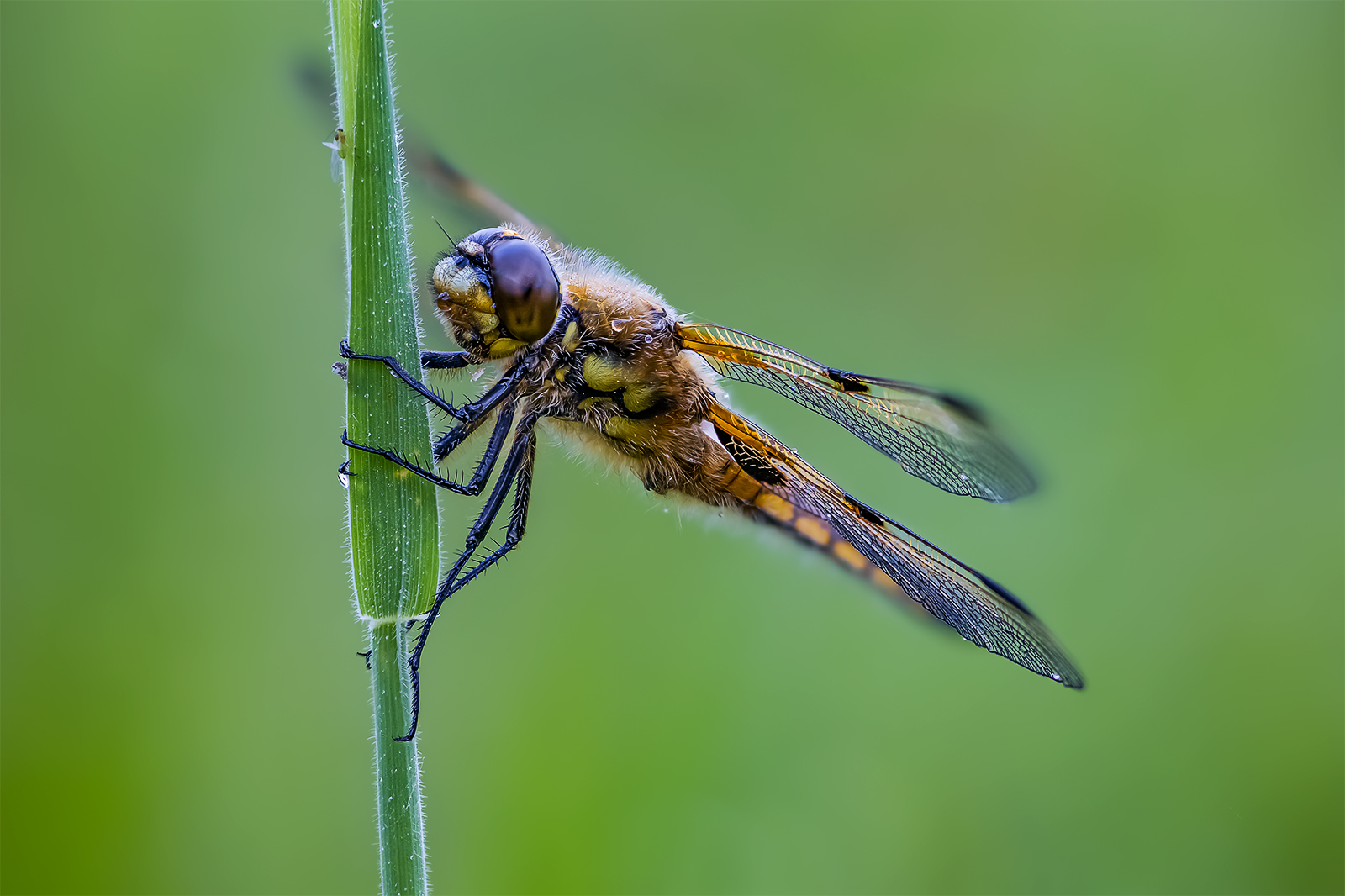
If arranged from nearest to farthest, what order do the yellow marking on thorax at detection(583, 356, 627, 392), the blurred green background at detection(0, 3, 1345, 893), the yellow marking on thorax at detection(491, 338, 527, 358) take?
the yellow marking on thorax at detection(491, 338, 527, 358) < the yellow marking on thorax at detection(583, 356, 627, 392) < the blurred green background at detection(0, 3, 1345, 893)

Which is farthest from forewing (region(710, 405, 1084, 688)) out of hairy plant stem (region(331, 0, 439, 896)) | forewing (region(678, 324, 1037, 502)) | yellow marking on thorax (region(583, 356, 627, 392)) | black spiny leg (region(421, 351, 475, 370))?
hairy plant stem (region(331, 0, 439, 896))

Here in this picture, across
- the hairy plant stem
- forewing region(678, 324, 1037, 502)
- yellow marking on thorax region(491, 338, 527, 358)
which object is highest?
forewing region(678, 324, 1037, 502)

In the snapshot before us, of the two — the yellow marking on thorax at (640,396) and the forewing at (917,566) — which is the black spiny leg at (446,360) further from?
the forewing at (917,566)

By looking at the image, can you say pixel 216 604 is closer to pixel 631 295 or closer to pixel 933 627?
pixel 631 295

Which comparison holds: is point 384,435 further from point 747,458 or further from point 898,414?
point 898,414

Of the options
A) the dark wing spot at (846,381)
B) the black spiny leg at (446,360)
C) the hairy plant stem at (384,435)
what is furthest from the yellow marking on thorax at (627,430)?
the hairy plant stem at (384,435)

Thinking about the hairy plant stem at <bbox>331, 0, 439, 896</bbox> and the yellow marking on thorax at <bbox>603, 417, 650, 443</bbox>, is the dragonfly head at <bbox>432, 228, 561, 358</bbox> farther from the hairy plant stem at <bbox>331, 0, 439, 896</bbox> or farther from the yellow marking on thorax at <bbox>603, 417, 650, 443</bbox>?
the hairy plant stem at <bbox>331, 0, 439, 896</bbox>

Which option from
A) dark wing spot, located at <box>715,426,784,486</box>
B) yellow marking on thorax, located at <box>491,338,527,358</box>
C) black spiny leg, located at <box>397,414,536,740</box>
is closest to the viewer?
black spiny leg, located at <box>397,414,536,740</box>
